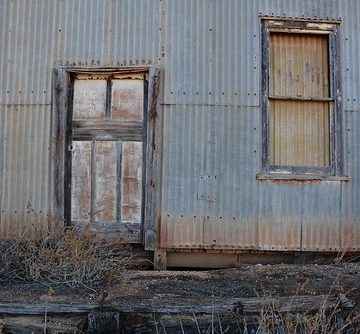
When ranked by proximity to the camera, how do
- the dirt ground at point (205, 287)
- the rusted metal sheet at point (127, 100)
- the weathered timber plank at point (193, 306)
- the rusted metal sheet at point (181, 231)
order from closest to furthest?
the weathered timber plank at point (193, 306) → the dirt ground at point (205, 287) → the rusted metal sheet at point (181, 231) → the rusted metal sheet at point (127, 100)

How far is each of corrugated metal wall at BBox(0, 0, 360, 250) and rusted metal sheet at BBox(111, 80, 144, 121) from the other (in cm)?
33

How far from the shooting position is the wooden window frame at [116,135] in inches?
273

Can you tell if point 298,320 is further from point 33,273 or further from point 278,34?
point 278,34

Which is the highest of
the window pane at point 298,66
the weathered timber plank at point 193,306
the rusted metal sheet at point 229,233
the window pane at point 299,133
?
the window pane at point 298,66

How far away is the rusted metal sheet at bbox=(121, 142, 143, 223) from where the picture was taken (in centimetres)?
712

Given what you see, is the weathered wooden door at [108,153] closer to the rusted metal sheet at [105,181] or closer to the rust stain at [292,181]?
the rusted metal sheet at [105,181]

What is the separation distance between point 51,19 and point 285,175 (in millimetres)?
3803

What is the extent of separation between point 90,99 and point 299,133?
2.91m

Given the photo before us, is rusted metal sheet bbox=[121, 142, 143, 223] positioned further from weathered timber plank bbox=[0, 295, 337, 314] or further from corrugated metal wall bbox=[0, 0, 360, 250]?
weathered timber plank bbox=[0, 295, 337, 314]

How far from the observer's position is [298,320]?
463 centimetres

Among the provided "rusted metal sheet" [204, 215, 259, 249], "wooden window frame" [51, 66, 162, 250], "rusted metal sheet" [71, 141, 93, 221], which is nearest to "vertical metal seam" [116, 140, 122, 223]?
"wooden window frame" [51, 66, 162, 250]

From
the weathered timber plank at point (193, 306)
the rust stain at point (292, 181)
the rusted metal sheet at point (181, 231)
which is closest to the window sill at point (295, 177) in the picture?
the rust stain at point (292, 181)

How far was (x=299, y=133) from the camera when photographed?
7242 mm

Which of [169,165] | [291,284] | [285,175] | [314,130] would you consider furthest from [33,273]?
[314,130]
